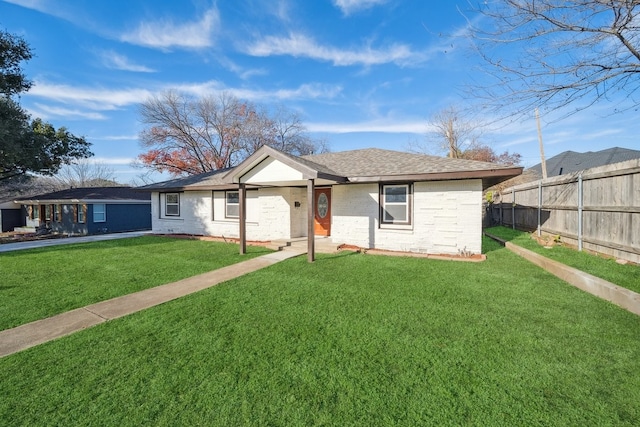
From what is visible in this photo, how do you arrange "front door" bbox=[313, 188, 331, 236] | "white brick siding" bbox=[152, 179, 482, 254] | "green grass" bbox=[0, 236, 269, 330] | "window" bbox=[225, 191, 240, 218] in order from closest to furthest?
"green grass" bbox=[0, 236, 269, 330], "white brick siding" bbox=[152, 179, 482, 254], "front door" bbox=[313, 188, 331, 236], "window" bbox=[225, 191, 240, 218]

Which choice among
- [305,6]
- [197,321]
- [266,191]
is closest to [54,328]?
[197,321]

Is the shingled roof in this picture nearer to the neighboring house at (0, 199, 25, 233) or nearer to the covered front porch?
the covered front porch

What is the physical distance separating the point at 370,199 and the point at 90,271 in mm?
8089

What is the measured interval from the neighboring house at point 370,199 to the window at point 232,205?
187 millimetres

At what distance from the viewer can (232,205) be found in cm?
1262

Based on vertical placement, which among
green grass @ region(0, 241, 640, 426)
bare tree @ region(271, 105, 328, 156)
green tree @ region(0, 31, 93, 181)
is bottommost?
green grass @ region(0, 241, 640, 426)

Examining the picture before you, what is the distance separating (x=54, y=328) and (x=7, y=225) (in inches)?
1117

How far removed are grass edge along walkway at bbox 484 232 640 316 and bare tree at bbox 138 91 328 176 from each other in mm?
25726

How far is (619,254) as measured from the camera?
6.38m

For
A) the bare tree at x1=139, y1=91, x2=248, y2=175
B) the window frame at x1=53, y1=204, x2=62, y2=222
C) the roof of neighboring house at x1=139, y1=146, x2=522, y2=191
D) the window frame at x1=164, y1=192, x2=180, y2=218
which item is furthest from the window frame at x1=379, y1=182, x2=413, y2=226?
the window frame at x1=53, y1=204, x2=62, y2=222

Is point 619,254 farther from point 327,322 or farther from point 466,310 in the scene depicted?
point 327,322

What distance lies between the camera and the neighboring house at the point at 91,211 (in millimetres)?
18766

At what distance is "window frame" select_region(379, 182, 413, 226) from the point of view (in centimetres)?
912

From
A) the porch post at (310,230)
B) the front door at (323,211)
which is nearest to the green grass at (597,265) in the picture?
the porch post at (310,230)
